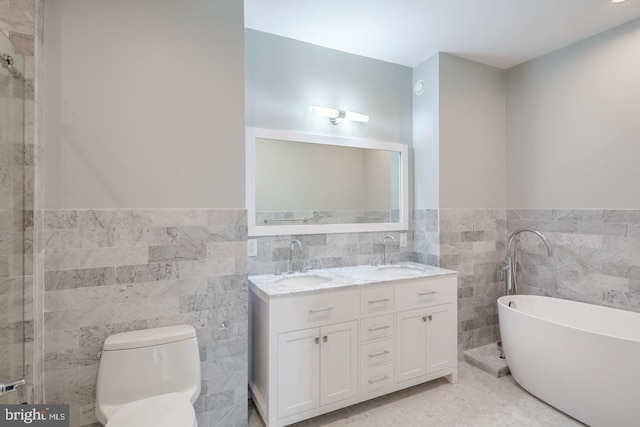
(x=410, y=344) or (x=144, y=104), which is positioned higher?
(x=144, y=104)

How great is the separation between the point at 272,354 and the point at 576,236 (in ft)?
8.83

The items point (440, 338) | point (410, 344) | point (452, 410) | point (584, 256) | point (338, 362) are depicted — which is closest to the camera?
point (338, 362)

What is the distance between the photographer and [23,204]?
1433 mm

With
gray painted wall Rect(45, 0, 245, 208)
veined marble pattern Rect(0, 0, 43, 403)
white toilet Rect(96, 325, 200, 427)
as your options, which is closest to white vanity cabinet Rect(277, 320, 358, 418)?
white toilet Rect(96, 325, 200, 427)

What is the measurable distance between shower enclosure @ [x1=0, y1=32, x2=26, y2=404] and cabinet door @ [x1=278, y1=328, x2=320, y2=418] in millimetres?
1239

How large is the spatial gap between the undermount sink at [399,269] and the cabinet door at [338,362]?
643 millimetres

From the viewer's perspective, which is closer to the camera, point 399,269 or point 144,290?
point 144,290

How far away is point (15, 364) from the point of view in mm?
1365

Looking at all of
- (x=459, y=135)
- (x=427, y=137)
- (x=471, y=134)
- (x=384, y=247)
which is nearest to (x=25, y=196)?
(x=384, y=247)

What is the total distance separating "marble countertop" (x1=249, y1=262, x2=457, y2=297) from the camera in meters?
1.98

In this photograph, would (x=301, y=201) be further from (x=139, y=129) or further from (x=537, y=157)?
(x=537, y=157)

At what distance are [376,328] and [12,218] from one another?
2.11m

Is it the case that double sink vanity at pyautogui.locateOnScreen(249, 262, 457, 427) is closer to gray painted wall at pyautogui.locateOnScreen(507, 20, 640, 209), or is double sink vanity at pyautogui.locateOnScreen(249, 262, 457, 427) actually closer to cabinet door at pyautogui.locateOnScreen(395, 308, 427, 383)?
cabinet door at pyautogui.locateOnScreen(395, 308, 427, 383)

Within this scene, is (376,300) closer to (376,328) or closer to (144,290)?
(376,328)
